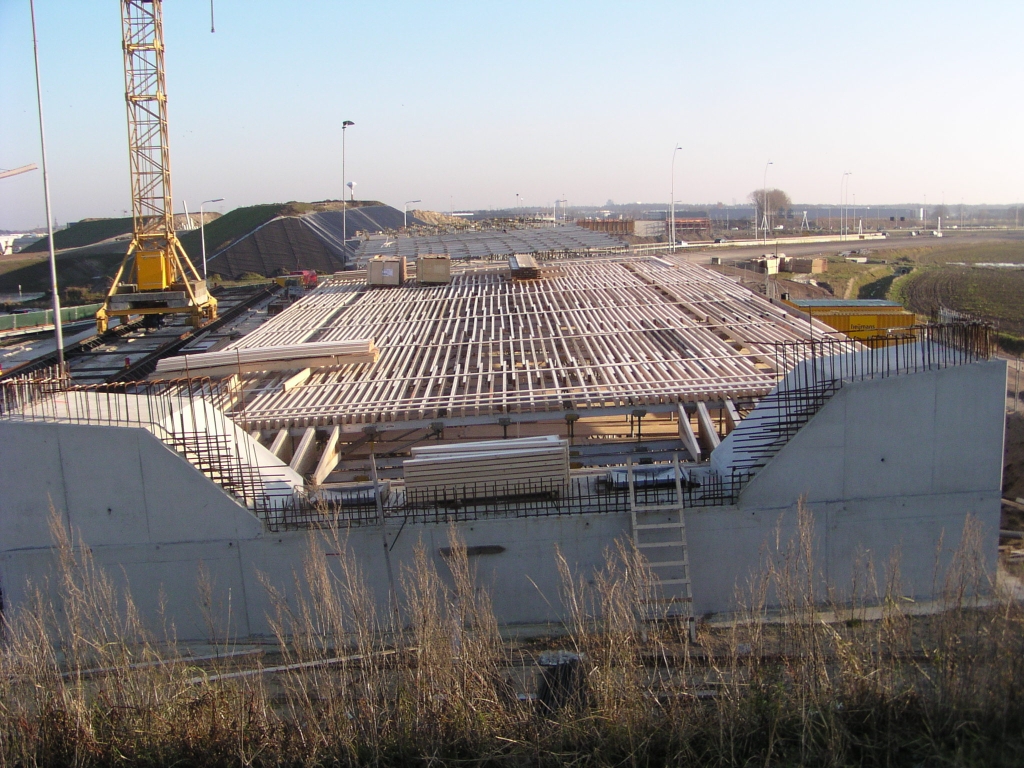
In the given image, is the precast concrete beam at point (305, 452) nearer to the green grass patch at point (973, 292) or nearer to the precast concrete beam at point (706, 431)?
the precast concrete beam at point (706, 431)

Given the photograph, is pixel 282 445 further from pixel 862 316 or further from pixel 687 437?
pixel 862 316

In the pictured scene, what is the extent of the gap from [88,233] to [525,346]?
89.4 metres

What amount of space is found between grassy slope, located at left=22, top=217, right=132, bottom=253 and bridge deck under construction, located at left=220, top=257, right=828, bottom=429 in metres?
74.0

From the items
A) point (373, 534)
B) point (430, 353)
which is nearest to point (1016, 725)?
point (373, 534)

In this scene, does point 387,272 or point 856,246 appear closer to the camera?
point 387,272

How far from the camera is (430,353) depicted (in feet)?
50.0

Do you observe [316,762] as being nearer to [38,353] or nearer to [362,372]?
[362,372]

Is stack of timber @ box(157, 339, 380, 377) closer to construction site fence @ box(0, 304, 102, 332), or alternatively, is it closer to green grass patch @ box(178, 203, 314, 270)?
construction site fence @ box(0, 304, 102, 332)

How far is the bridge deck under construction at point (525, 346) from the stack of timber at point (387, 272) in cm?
77

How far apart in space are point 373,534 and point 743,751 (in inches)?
177

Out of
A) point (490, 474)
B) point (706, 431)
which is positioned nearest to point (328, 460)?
point (490, 474)

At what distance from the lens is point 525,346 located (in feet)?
51.2

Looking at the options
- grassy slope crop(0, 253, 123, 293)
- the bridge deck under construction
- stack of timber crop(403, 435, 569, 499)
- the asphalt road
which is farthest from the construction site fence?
the asphalt road

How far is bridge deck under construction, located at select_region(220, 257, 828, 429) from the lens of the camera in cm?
1159
